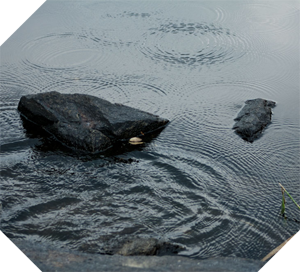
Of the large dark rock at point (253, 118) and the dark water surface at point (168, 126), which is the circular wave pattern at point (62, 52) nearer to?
the dark water surface at point (168, 126)

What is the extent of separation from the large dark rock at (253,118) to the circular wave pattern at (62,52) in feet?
7.72

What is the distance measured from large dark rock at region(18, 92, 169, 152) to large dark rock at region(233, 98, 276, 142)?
2.84 ft

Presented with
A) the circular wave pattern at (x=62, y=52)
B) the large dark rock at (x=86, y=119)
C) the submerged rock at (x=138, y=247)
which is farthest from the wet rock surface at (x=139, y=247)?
the circular wave pattern at (x=62, y=52)

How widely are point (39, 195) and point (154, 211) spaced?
1035 mm

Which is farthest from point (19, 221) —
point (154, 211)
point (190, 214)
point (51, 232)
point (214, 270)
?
point (214, 270)

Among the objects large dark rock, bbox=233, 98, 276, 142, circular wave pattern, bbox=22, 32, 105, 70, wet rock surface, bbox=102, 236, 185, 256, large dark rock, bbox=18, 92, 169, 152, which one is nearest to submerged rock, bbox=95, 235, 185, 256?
wet rock surface, bbox=102, 236, 185, 256

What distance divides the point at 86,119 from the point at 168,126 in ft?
3.07

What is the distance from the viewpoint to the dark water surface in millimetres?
3504

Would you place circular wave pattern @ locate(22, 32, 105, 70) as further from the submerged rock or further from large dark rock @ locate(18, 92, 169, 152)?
the submerged rock

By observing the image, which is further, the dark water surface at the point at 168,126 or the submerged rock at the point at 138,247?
the dark water surface at the point at 168,126

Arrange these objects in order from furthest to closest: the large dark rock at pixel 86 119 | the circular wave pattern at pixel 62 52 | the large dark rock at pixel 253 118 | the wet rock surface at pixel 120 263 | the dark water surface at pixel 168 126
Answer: the circular wave pattern at pixel 62 52 < the large dark rock at pixel 253 118 < the large dark rock at pixel 86 119 < the dark water surface at pixel 168 126 < the wet rock surface at pixel 120 263

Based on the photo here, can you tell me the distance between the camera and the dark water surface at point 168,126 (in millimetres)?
3504

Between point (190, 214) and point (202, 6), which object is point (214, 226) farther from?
point (202, 6)

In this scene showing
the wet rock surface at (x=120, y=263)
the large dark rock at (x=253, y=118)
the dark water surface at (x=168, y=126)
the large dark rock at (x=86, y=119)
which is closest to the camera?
the wet rock surface at (x=120, y=263)
